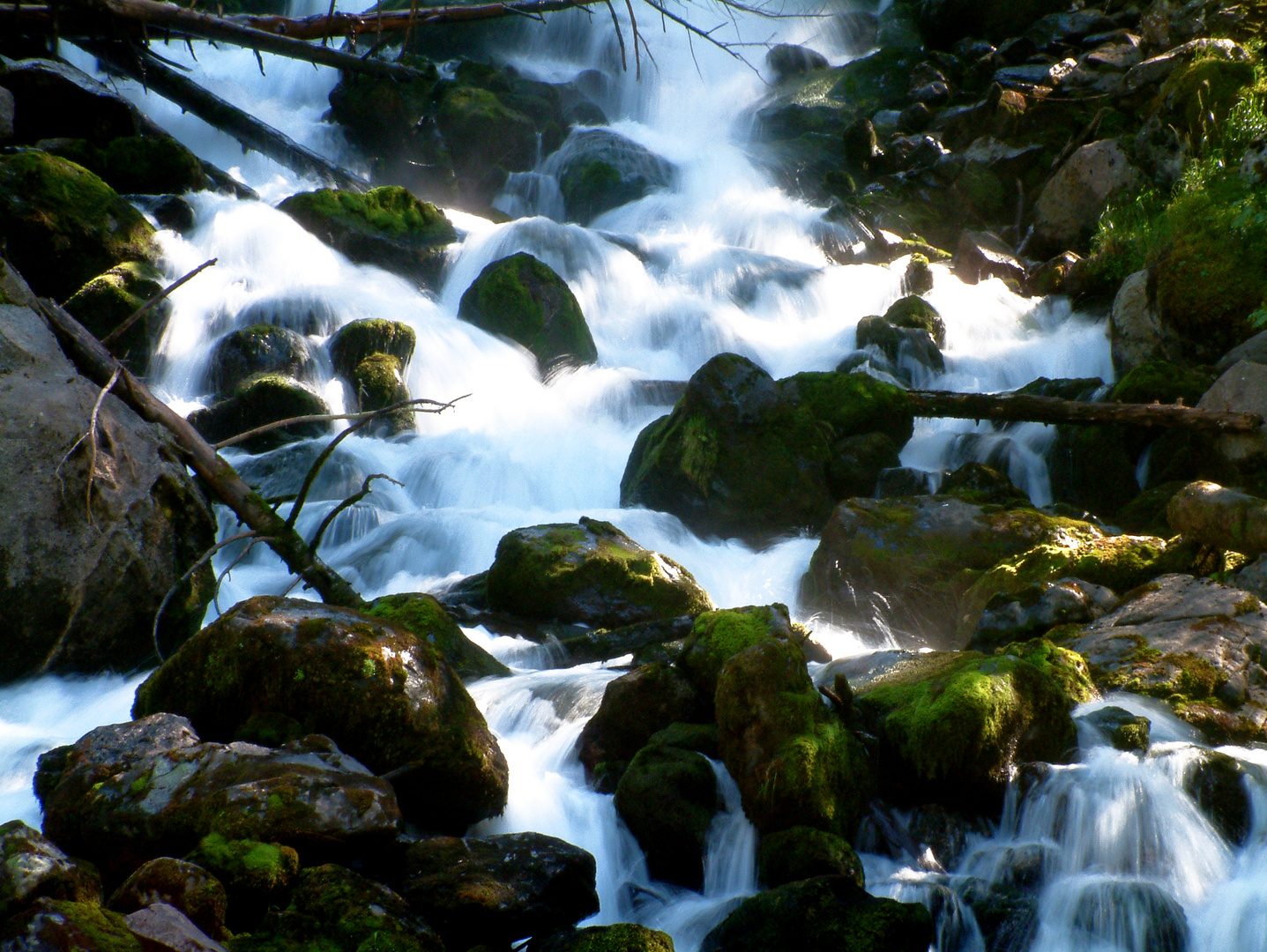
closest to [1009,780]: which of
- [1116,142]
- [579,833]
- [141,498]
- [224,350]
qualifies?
[579,833]

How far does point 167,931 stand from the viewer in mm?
2400

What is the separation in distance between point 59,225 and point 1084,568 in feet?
37.1

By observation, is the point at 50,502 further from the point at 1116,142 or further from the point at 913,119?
the point at 913,119

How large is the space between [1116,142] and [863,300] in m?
4.93

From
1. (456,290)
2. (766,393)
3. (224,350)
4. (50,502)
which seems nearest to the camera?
(50,502)

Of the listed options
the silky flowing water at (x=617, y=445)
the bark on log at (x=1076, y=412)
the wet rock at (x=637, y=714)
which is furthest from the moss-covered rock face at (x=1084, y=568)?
the wet rock at (x=637, y=714)

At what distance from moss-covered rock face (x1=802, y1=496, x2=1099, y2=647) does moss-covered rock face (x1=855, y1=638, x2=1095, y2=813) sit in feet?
8.05

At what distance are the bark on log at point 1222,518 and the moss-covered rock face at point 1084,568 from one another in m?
0.20

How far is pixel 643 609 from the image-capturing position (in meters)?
6.69

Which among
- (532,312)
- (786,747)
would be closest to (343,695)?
(786,747)

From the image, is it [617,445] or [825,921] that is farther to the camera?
[617,445]

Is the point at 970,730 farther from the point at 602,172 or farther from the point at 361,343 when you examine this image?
the point at 602,172

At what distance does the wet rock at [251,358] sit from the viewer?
10539mm

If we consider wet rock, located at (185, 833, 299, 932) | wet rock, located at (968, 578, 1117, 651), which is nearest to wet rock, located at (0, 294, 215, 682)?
wet rock, located at (185, 833, 299, 932)
